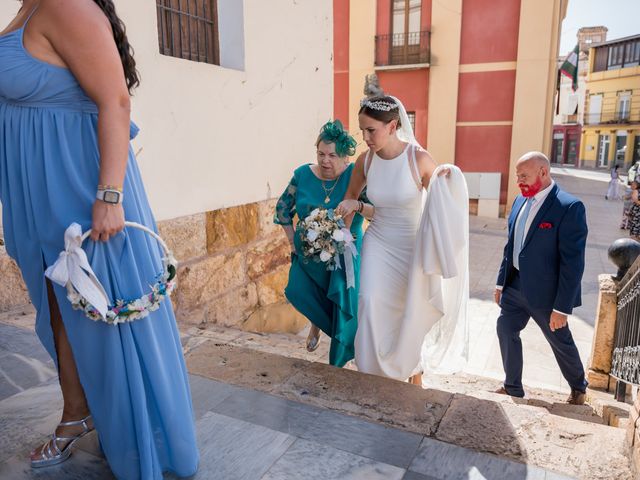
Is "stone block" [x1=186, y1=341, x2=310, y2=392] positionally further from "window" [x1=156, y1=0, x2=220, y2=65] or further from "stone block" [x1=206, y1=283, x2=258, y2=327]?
"window" [x1=156, y1=0, x2=220, y2=65]

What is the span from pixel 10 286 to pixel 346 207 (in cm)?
226

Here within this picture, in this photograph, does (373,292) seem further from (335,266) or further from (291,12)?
(291,12)

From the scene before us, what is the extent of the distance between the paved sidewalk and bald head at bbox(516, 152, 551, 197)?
2.21 meters

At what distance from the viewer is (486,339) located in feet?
20.0

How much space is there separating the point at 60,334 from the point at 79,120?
2.41 feet

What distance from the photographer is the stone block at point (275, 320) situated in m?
5.39

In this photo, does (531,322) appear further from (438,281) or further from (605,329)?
(438,281)

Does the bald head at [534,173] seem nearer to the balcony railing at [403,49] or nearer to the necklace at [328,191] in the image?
the necklace at [328,191]

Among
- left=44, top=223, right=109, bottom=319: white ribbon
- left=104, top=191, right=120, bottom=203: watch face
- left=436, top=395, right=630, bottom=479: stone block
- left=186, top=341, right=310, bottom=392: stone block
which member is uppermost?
left=104, top=191, right=120, bottom=203: watch face

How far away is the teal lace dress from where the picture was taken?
141 inches

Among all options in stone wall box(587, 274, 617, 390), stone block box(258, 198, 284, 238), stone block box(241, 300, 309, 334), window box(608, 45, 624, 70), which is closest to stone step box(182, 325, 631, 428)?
stone wall box(587, 274, 617, 390)

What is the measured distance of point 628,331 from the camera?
13.3 feet

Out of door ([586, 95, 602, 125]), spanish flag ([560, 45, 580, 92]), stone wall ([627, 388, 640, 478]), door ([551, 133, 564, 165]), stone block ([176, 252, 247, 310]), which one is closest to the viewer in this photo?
stone wall ([627, 388, 640, 478])

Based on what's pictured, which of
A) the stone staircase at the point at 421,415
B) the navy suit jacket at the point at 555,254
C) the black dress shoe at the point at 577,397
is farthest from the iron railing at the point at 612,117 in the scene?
the stone staircase at the point at 421,415
